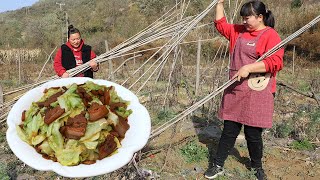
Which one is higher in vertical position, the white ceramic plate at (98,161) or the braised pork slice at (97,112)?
the braised pork slice at (97,112)

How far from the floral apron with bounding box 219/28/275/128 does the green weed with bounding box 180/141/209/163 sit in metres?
0.73

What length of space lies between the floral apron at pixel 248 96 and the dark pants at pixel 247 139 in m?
0.09

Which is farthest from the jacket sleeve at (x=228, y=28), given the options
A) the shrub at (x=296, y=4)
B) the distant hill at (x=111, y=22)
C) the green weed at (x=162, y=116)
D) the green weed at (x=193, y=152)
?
the shrub at (x=296, y=4)

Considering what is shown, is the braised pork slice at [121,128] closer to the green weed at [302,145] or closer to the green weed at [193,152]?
the green weed at [193,152]

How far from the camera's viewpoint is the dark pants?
2.42 metres

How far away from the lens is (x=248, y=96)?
7.61ft

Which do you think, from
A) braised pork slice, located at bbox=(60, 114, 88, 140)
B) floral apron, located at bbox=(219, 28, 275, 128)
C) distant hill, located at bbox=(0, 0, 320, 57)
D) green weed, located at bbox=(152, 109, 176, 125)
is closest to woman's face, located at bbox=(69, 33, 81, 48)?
floral apron, located at bbox=(219, 28, 275, 128)

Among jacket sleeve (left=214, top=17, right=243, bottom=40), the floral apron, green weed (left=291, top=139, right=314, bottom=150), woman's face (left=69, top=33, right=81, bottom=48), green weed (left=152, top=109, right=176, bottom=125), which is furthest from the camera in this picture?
green weed (left=152, top=109, right=176, bottom=125)

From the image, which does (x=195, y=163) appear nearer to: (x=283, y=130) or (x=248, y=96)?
(x=248, y=96)

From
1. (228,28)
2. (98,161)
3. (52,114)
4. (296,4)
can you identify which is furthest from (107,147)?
(296,4)

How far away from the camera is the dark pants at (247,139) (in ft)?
7.95

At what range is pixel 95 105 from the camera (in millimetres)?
1345

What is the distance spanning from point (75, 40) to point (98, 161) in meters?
1.68

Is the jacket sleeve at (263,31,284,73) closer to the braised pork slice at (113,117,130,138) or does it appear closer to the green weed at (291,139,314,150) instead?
the braised pork slice at (113,117,130,138)
